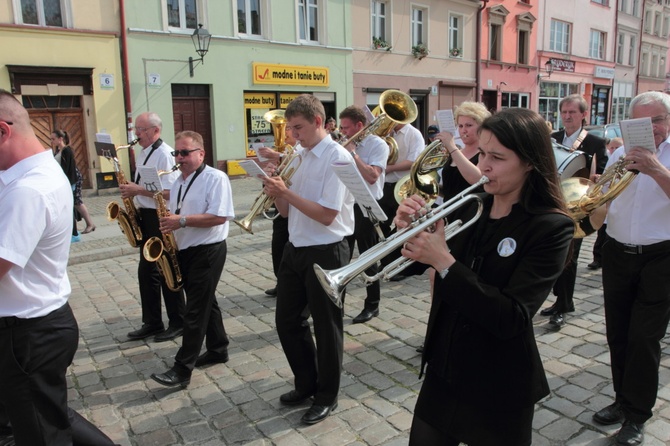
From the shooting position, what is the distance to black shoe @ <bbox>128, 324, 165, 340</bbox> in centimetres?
499

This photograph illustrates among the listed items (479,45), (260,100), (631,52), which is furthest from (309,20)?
(631,52)

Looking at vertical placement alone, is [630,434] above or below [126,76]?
below

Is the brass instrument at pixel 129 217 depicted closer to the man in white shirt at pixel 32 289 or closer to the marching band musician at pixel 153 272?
the marching band musician at pixel 153 272

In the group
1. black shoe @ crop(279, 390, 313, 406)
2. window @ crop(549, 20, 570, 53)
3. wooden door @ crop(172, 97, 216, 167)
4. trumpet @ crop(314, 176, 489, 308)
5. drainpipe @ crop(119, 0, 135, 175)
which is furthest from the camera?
window @ crop(549, 20, 570, 53)

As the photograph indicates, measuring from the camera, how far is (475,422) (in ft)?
6.70

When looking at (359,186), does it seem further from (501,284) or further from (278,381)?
(278,381)

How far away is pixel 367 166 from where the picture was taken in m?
5.21

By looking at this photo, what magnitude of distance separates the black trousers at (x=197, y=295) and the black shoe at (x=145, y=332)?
39.7 inches

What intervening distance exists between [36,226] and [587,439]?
339 centimetres

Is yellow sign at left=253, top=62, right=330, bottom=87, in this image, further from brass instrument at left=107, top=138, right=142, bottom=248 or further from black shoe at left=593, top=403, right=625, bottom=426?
black shoe at left=593, top=403, right=625, bottom=426

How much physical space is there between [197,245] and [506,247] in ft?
9.28

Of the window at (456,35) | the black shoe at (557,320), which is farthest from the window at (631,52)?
the black shoe at (557,320)

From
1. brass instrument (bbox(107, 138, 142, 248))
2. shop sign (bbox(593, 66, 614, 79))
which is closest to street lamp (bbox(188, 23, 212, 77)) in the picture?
brass instrument (bbox(107, 138, 142, 248))

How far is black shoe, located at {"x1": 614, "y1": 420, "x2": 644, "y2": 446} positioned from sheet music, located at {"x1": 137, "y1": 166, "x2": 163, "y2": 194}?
12.9 ft
